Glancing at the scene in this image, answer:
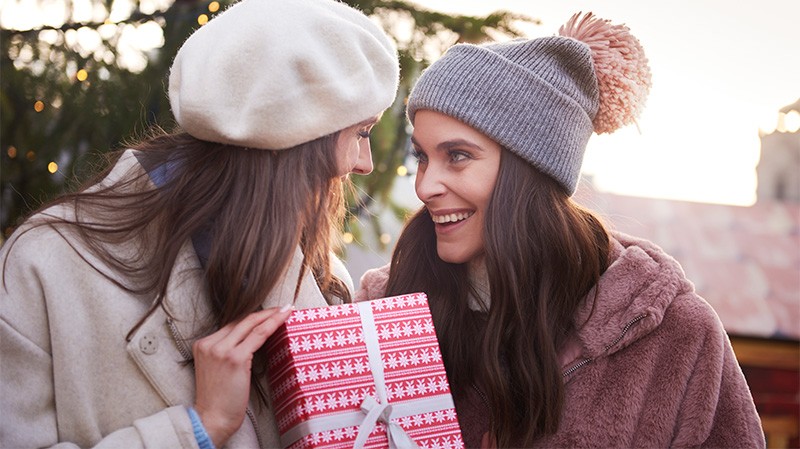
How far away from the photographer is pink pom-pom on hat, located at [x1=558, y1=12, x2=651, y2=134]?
2656mm

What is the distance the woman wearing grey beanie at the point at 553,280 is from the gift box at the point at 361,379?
0.54 m

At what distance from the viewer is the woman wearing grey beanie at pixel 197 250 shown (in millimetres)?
1867

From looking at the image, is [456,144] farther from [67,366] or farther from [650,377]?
[67,366]

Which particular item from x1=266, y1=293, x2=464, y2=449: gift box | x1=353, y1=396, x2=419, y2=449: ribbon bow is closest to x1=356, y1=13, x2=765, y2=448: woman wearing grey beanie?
x1=266, y1=293, x2=464, y2=449: gift box

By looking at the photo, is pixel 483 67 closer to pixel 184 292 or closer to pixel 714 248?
pixel 184 292

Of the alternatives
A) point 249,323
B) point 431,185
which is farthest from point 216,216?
point 431,185

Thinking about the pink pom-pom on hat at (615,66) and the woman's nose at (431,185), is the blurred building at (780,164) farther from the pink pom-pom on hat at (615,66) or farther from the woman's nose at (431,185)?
the woman's nose at (431,185)

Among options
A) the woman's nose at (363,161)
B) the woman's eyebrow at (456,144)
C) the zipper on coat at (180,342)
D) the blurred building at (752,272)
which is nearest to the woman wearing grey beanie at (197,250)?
the zipper on coat at (180,342)

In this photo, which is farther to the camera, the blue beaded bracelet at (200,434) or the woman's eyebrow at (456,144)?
the woman's eyebrow at (456,144)

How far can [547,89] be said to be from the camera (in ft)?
8.54

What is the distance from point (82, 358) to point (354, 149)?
827 millimetres

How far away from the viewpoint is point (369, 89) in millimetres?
2066

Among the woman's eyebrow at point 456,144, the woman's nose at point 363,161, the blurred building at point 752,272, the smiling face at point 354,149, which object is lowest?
the blurred building at point 752,272

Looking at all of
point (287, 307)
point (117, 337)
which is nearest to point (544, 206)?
point (287, 307)
